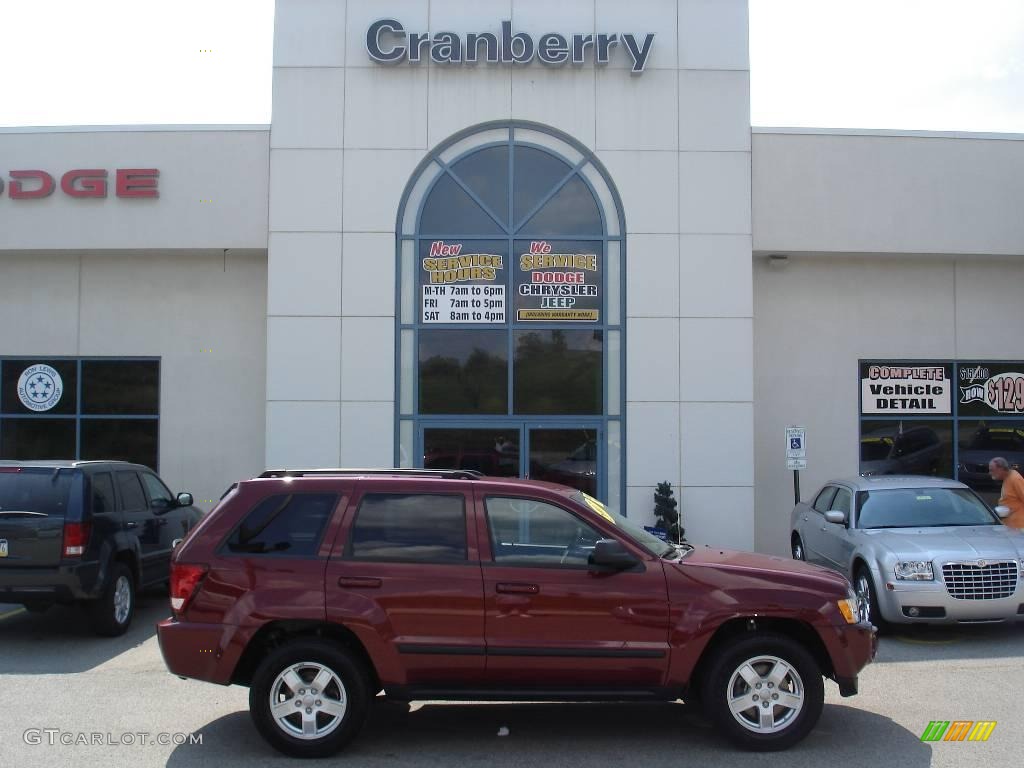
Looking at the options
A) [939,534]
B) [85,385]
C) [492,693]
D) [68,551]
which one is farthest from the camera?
[85,385]

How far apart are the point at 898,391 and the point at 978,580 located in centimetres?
702

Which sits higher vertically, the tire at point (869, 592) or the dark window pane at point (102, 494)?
the dark window pane at point (102, 494)

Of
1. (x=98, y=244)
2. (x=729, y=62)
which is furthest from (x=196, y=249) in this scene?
(x=729, y=62)

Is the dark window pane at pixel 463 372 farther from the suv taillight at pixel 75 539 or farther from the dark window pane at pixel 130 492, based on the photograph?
the suv taillight at pixel 75 539

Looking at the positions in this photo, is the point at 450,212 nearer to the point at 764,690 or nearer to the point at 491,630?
the point at 491,630

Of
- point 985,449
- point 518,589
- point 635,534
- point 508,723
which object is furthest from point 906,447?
point 518,589

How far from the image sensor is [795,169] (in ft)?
50.5

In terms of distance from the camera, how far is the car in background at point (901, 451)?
53.2 feet

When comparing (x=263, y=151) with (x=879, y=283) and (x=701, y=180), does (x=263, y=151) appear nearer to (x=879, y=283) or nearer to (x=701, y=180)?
(x=701, y=180)

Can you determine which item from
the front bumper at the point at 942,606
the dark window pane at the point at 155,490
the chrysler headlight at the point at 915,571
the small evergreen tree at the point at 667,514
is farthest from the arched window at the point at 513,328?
the front bumper at the point at 942,606

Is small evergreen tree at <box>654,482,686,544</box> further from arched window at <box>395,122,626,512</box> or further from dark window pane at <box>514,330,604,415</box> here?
dark window pane at <box>514,330,604,415</box>

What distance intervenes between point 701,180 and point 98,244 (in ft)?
31.3

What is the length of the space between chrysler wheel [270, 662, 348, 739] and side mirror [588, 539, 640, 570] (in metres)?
1.84

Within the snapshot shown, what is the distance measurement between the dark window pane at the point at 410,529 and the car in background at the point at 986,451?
12.4m
